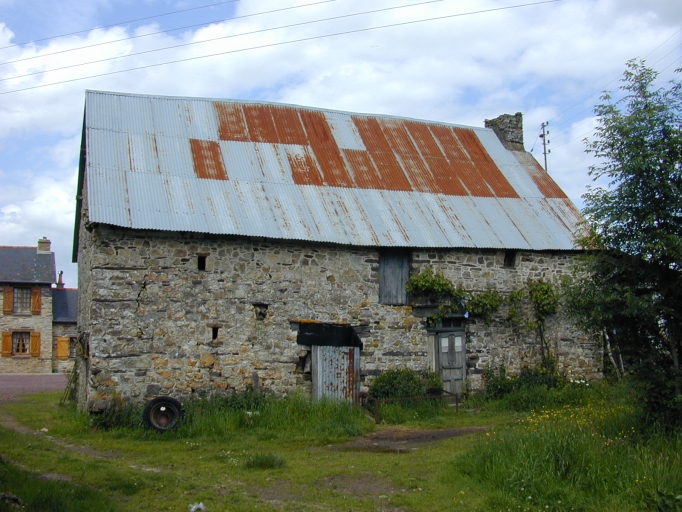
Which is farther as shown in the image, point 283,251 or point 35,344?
point 35,344

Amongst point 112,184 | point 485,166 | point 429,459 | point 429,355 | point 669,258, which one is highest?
point 485,166

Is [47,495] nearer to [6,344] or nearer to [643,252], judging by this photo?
[643,252]

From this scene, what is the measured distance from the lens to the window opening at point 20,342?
31.8 m

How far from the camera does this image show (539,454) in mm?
7375

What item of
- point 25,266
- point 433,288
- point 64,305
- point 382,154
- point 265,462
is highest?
point 382,154

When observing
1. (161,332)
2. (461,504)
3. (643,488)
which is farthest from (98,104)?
(643,488)

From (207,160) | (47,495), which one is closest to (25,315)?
(207,160)

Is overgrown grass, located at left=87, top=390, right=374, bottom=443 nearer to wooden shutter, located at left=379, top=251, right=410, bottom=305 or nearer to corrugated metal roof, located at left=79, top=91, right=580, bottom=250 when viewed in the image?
wooden shutter, located at left=379, top=251, right=410, bottom=305

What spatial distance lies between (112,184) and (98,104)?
10.0ft

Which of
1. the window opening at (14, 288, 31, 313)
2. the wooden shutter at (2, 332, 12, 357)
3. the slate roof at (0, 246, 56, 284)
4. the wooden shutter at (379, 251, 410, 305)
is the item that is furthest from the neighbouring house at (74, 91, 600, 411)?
the window opening at (14, 288, 31, 313)

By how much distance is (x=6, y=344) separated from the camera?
103 ft

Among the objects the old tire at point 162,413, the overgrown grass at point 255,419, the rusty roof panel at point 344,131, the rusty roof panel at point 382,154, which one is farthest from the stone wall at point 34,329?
the old tire at point 162,413

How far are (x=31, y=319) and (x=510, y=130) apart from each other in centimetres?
2459

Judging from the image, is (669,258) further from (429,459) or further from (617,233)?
(429,459)
